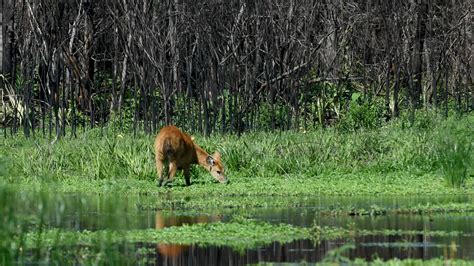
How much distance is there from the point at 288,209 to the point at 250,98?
31.0 feet

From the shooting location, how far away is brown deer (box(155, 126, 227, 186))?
61.7ft

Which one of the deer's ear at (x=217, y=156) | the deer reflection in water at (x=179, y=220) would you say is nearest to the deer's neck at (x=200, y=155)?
the deer's ear at (x=217, y=156)

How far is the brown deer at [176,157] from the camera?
18812 mm

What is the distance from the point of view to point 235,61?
1011 inches

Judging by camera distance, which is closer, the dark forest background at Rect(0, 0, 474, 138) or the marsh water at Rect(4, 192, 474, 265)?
the marsh water at Rect(4, 192, 474, 265)

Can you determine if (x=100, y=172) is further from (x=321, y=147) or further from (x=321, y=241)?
(x=321, y=241)

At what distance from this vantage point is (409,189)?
17.8 meters

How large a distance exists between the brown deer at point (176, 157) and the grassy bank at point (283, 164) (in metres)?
0.23

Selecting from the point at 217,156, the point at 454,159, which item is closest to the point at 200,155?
the point at 217,156

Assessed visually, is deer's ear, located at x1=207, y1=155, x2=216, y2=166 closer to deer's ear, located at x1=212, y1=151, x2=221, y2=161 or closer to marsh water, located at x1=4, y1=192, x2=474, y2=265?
deer's ear, located at x1=212, y1=151, x2=221, y2=161

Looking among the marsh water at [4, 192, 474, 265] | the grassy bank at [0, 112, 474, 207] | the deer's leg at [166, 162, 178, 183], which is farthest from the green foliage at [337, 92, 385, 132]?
the marsh water at [4, 192, 474, 265]

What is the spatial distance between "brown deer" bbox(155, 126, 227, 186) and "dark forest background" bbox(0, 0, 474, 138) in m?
4.65

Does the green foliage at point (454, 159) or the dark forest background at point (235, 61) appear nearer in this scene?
the green foliage at point (454, 159)

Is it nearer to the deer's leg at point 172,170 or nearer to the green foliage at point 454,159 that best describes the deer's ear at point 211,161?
the deer's leg at point 172,170
